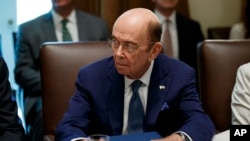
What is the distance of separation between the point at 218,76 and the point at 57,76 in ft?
2.41

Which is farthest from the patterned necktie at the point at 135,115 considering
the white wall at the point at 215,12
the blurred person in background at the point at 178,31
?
the white wall at the point at 215,12

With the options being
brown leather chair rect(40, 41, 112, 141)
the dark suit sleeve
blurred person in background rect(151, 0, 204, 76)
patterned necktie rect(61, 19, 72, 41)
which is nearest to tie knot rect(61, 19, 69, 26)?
patterned necktie rect(61, 19, 72, 41)

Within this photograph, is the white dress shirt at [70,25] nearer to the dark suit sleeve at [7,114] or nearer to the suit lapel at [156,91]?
the dark suit sleeve at [7,114]

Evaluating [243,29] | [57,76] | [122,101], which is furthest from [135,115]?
[243,29]

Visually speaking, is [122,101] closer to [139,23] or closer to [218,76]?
[139,23]

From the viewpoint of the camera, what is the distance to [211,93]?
205 centimetres

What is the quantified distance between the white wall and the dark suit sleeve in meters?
2.13

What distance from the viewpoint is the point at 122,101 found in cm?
174

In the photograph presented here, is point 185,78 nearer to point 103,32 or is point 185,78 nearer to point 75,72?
point 75,72

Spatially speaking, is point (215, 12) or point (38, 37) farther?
point (215, 12)

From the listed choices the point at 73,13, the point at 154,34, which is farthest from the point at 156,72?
the point at 73,13

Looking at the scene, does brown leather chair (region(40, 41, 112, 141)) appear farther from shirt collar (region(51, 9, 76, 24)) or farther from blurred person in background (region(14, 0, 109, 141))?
shirt collar (region(51, 9, 76, 24))

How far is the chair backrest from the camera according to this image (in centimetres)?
205

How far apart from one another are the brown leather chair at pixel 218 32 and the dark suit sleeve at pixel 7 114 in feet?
6.81
